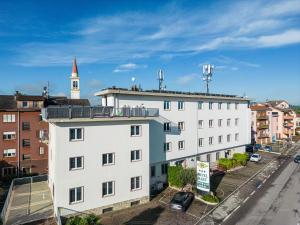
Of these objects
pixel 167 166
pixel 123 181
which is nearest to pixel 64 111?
pixel 123 181

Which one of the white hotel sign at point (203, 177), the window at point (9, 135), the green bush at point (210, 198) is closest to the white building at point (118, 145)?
the white hotel sign at point (203, 177)

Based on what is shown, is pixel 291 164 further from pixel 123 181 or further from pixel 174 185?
pixel 123 181

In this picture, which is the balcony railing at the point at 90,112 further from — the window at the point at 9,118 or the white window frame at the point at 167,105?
the window at the point at 9,118

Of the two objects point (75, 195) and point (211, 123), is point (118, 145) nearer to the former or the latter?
point (75, 195)

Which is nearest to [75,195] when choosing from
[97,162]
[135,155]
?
[97,162]

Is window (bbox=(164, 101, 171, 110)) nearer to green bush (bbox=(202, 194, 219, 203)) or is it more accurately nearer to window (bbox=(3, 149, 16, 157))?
green bush (bbox=(202, 194, 219, 203))
